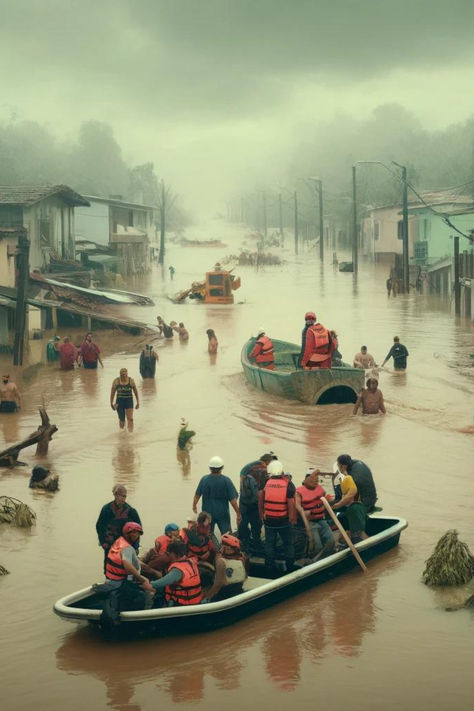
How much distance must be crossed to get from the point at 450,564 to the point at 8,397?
14730 millimetres

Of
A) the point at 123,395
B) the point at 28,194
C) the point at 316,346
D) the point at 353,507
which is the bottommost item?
the point at 353,507

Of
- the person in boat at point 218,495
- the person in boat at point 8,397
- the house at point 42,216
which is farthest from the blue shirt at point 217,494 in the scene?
the house at point 42,216

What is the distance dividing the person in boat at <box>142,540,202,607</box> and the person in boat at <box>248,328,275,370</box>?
16433 mm

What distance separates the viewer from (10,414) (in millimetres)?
26094

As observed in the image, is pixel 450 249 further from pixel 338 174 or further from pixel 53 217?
pixel 338 174

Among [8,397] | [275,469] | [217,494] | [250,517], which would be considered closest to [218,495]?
[217,494]

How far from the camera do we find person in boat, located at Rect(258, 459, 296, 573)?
1312cm

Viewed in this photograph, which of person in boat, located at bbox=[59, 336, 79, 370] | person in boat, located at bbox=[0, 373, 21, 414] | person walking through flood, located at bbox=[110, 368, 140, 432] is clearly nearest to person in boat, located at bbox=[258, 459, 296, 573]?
person walking through flood, located at bbox=[110, 368, 140, 432]

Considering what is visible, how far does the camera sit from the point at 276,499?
1312cm

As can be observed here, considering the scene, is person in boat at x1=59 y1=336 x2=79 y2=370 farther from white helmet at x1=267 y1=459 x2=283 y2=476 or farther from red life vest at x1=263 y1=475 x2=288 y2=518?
red life vest at x1=263 y1=475 x2=288 y2=518

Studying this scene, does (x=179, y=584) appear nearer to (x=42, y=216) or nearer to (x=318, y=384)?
(x=318, y=384)

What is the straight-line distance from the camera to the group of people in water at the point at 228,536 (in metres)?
11.8

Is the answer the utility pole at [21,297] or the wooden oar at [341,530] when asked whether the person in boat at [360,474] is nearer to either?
the wooden oar at [341,530]

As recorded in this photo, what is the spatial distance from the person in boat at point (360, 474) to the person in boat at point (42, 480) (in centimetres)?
617
